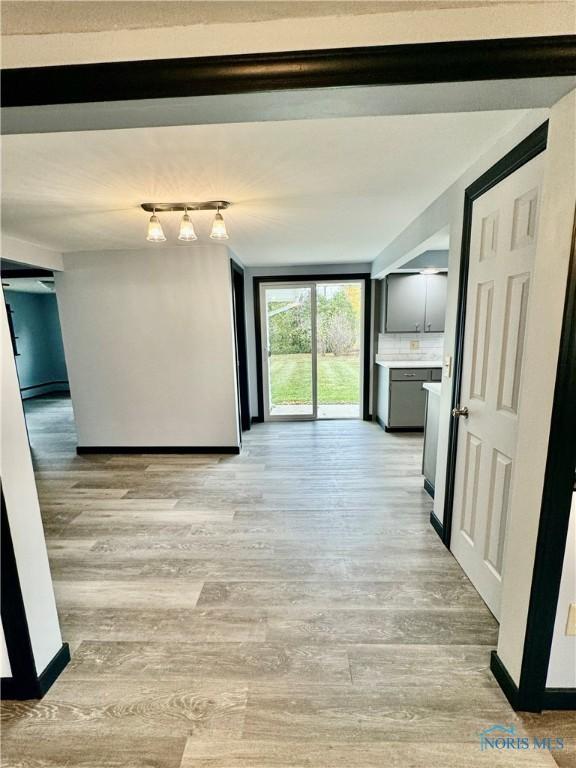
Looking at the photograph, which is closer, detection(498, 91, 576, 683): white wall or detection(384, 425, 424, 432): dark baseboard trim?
detection(498, 91, 576, 683): white wall

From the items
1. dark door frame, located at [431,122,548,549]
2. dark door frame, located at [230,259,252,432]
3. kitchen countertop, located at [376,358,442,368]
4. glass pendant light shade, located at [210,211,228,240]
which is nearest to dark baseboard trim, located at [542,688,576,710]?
dark door frame, located at [431,122,548,549]

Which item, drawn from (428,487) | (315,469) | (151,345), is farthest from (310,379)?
(428,487)

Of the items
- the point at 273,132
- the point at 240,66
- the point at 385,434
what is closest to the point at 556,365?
the point at 240,66

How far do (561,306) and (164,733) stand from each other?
2004mm

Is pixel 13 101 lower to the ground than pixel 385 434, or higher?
higher

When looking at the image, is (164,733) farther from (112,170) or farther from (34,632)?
(112,170)

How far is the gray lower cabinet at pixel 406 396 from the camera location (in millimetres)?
4324

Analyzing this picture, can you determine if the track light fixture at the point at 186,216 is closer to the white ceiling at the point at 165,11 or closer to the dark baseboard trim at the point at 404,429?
the white ceiling at the point at 165,11

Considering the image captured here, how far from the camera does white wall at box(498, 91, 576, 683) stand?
102 centimetres

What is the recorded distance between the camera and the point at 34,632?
1318 millimetres

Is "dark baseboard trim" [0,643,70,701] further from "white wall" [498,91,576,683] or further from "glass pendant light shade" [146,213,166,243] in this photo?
"glass pendant light shade" [146,213,166,243]

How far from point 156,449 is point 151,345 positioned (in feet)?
4.08

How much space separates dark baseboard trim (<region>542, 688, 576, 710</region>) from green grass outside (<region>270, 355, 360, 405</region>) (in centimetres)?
409

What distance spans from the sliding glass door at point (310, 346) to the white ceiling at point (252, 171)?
1.99 m
